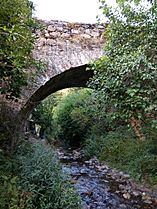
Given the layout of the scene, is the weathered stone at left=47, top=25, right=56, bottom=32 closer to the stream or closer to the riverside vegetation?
the riverside vegetation

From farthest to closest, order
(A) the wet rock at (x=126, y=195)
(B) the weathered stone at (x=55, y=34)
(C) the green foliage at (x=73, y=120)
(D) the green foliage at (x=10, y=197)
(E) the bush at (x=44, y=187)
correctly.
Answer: (C) the green foliage at (x=73, y=120), (B) the weathered stone at (x=55, y=34), (A) the wet rock at (x=126, y=195), (E) the bush at (x=44, y=187), (D) the green foliage at (x=10, y=197)

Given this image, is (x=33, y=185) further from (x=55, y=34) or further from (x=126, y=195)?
(x=55, y=34)

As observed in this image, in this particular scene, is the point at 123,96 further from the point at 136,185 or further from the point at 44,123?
the point at 44,123

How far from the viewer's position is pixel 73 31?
5840 mm

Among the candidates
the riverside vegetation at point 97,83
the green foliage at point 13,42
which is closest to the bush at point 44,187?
the riverside vegetation at point 97,83

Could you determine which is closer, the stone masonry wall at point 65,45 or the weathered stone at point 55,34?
the stone masonry wall at point 65,45

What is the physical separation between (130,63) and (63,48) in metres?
2.50

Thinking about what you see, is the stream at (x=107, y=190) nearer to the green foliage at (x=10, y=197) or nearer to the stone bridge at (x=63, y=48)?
the green foliage at (x=10, y=197)

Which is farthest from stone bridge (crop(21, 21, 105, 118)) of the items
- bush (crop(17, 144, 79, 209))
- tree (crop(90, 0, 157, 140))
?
bush (crop(17, 144, 79, 209))

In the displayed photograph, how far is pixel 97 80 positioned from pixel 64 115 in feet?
28.8

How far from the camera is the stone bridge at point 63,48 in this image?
5.53 meters

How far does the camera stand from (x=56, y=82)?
22.0ft

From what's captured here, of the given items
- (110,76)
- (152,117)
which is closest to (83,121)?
(152,117)

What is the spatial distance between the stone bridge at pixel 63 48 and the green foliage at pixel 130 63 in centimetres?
134
